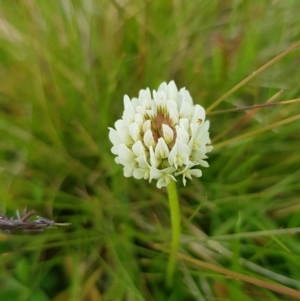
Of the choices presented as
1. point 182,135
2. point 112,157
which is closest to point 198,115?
point 182,135

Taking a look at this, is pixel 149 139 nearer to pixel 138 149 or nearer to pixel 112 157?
pixel 138 149

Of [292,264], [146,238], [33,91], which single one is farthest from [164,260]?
[33,91]

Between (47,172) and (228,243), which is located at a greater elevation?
(47,172)

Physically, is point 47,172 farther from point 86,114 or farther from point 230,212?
point 230,212

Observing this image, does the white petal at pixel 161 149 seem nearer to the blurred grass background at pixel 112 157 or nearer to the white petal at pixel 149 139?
the white petal at pixel 149 139

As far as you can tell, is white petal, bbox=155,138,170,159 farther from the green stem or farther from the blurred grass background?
the blurred grass background

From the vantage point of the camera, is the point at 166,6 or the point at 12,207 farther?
the point at 166,6

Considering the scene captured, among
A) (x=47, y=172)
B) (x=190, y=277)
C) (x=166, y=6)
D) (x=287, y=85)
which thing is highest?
(x=166, y=6)
